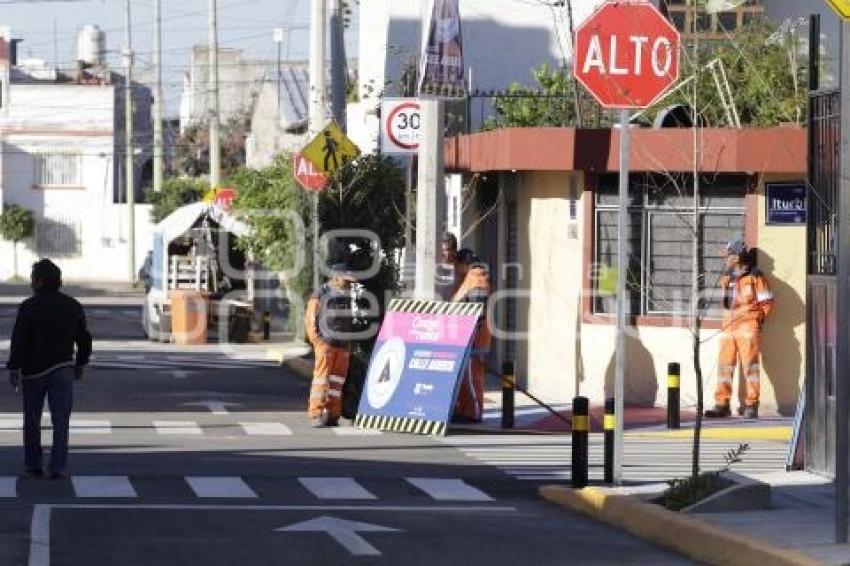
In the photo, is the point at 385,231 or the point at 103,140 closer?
the point at 385,231

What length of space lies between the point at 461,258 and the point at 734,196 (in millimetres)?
3466

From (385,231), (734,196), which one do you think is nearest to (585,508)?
(734,196)

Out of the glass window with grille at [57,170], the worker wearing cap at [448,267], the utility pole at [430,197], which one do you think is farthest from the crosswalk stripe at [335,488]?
the glass window with grille at [57,170]

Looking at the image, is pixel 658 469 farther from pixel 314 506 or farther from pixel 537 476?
pixel 314 506

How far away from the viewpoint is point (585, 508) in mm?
16547

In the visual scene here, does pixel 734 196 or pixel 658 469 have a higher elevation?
pixel 734 196

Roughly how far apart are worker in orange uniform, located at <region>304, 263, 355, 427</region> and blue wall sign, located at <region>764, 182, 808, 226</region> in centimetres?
535

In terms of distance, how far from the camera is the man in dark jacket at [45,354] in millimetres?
18016

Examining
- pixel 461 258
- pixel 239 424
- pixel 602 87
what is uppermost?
pixel 602 87

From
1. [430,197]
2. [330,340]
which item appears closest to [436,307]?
[330,340]

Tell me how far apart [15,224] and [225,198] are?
3467 centimetres

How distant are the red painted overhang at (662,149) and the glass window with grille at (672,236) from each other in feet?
1.90

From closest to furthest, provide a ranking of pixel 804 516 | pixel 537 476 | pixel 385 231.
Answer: pixel 804 516, pixel 537 476, pixel 385 231

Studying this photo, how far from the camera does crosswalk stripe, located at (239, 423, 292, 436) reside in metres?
23.1
